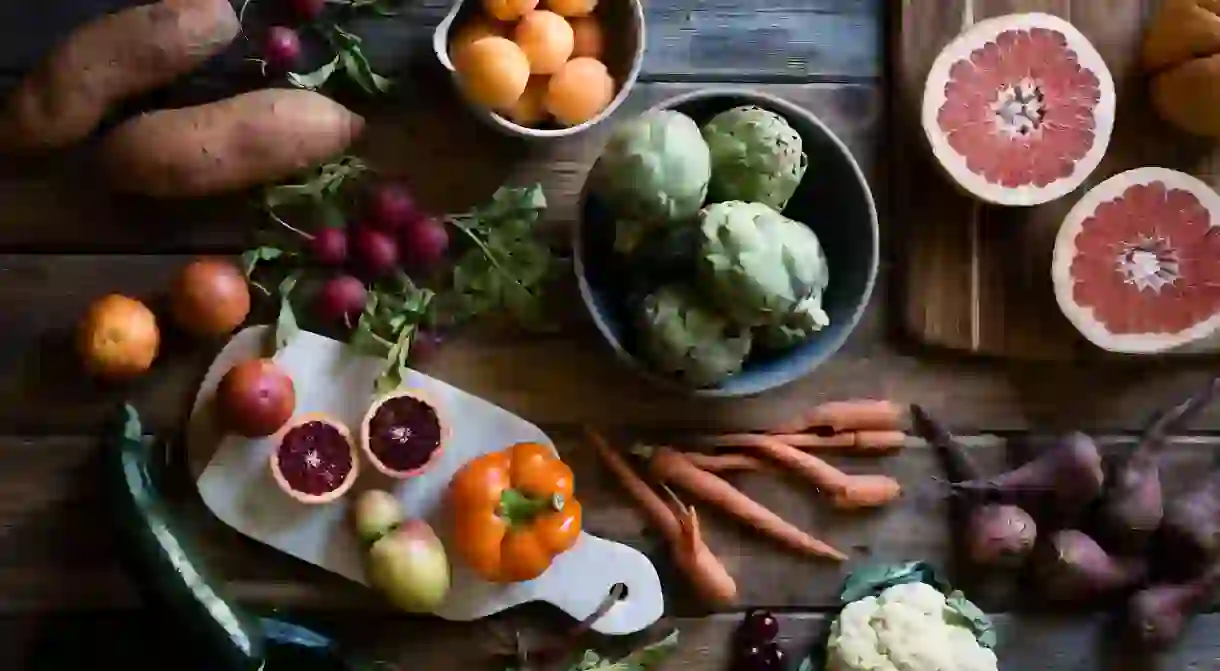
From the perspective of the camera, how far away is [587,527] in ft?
3.76

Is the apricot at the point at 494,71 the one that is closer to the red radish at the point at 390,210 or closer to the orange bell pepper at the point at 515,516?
the red radish at the point at 390,210

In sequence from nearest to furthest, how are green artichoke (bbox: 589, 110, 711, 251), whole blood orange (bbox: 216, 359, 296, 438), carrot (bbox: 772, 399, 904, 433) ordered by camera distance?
green artichoke (bbox: 589, 110, 711, 251) < whole blood orange (bbox: 216, 359, 296, 438) < carrot (bbox: 772, 399, 904, 433)

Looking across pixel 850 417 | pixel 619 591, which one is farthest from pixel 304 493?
pixel 850 417

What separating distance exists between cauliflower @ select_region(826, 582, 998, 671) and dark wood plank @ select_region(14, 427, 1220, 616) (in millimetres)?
51

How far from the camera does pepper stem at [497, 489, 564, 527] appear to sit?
1.06 m

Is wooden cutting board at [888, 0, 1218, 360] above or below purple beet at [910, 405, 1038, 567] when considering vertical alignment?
above

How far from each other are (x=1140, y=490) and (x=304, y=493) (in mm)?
757

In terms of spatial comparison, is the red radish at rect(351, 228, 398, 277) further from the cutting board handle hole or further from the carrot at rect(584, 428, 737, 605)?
the cutting board handle hole

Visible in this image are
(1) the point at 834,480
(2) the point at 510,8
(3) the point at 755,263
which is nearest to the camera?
(3) the point at 755,263

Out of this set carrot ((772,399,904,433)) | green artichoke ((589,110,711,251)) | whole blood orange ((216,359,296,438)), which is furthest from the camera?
carrot ((772,399,904,433))

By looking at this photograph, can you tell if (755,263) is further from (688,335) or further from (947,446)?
(947,446)

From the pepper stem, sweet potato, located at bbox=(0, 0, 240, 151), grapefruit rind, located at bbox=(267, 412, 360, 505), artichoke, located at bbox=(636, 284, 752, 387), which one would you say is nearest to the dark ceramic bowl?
artichoke, located at bbox=(636, 284, 752, 387)

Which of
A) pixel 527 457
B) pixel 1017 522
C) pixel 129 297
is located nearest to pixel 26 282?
pixel 129 297

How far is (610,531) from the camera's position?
3.76ft
